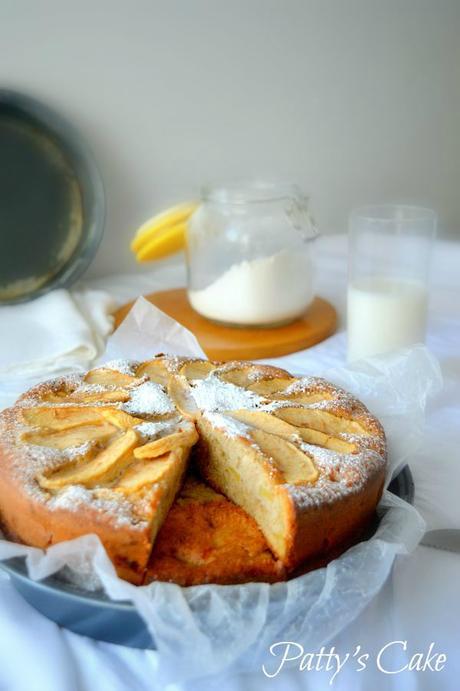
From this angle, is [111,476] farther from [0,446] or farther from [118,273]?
[118,273]

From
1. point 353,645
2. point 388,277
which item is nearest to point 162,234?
point 388,277

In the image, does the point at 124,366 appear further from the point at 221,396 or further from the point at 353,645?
the point at 353,645

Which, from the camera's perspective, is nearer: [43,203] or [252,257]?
[252,257]

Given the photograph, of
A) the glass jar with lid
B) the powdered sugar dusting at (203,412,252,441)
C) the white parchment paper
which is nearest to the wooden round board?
the glass jar with lid

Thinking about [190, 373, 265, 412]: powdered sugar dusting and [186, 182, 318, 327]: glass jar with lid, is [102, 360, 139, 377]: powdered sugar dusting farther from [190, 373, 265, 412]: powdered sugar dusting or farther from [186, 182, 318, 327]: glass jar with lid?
[186, 182, 318, 327]: glass jar with lid

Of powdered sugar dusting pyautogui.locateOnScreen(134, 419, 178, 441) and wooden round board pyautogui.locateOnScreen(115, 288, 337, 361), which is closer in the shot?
powdered sugar dusting pyautogui.locateOnScreen(134, 419, 178, 441)
